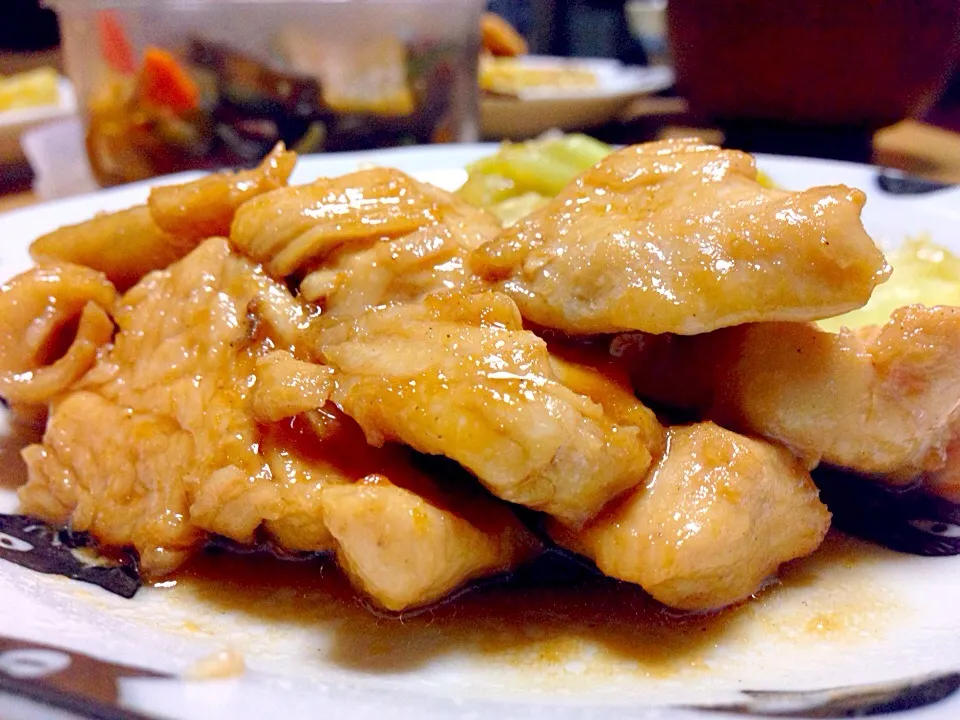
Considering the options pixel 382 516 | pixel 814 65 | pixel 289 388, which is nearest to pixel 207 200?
pixel 289 388

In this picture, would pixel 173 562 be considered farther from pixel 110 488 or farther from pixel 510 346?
pixel 510 346

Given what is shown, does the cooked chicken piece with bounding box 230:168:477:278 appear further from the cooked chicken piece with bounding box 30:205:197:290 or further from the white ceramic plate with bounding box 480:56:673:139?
the white ceramic plate with bounding box 480:56:673:139

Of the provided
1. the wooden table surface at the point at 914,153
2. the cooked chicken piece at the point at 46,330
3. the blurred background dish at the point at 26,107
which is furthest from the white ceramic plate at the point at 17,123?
the cooked chicken piece at the point at 46,330

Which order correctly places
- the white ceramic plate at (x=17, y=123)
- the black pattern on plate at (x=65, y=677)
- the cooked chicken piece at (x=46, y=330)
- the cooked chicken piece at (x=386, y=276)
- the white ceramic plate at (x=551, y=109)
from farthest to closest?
the white ceramic plate at (x=551, y=109) → the white ceramic plate at (x=17, y=123) → the cooked chicken piece at (x=46, y=330) → the cooked chicken piece at (x=386, y=276) → the black pattern on plate at (x=65, y=677)

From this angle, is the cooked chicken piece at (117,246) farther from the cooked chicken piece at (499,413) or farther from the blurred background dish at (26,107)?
the blurred background dish at (26,107)

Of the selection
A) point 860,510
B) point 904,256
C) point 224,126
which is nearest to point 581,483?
point 860,510

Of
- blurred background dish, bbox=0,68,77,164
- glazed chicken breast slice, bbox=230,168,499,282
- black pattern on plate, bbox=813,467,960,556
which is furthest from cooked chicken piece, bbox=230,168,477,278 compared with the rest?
blurred background dish, bbox=0,68,77,164
